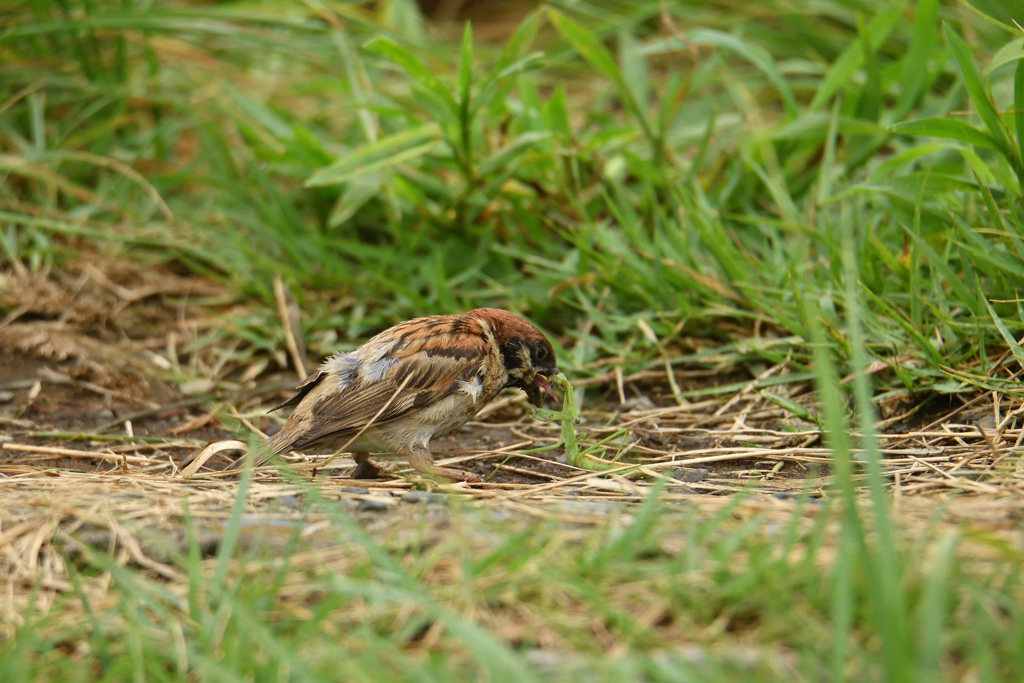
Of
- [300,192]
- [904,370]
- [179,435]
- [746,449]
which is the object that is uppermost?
[300,192]

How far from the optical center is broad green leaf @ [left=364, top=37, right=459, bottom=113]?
4.72 metres

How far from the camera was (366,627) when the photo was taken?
80.7 inches

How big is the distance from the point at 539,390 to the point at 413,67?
1.99 metres

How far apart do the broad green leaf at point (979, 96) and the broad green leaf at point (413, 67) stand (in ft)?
8.33

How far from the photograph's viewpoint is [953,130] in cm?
401

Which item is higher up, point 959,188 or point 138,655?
point 959,188

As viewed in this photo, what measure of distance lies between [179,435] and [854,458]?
309 centimetres

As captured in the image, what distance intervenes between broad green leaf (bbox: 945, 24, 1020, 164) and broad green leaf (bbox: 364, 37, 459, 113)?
2539 millimetres

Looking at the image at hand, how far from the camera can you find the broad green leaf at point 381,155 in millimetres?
5062

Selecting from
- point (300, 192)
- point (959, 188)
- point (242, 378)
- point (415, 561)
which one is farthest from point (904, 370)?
point (300, 192)

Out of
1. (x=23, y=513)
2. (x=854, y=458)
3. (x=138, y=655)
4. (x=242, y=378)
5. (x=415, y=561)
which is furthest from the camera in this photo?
(x=242, y=378)

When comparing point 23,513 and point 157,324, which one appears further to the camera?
point 157,324

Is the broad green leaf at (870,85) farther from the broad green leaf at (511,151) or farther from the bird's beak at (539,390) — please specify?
the bird's beak at (539,390)

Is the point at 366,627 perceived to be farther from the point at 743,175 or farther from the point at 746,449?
the point at 743,175
